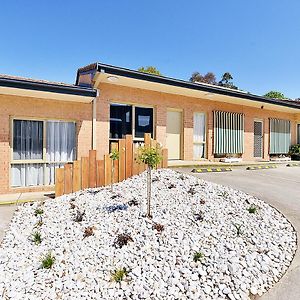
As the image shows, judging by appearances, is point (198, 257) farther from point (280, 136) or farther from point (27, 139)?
point (280, 136)

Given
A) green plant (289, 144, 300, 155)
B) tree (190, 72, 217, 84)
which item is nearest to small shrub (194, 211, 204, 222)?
green plant (289, 144, 300, 155)

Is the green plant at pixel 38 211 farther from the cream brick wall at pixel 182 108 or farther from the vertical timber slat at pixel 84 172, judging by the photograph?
the cream brick wall at pixel 182 108

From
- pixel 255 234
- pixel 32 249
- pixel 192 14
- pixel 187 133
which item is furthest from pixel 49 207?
pixel 192 14

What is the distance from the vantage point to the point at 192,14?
1241 centimetres

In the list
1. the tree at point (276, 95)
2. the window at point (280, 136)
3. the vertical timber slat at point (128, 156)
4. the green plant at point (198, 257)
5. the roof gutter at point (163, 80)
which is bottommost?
the green plant at point (198, 257)

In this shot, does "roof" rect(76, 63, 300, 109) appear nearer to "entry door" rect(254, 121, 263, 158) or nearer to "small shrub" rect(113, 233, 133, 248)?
"entry door" rect(254, 121, 263, 158)

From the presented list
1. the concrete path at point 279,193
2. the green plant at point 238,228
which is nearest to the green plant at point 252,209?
the concrete path at point 279,193

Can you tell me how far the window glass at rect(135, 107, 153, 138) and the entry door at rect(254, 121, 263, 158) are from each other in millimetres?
7395

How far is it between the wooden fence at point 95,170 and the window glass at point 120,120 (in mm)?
1735

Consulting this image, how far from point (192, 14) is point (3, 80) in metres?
9.77

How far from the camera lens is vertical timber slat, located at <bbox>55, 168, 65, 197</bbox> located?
297 inches

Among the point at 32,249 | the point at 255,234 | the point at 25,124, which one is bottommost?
the point at 32,249

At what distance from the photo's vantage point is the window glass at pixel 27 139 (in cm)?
841

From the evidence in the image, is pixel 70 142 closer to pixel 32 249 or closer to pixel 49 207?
pixel 49 207
